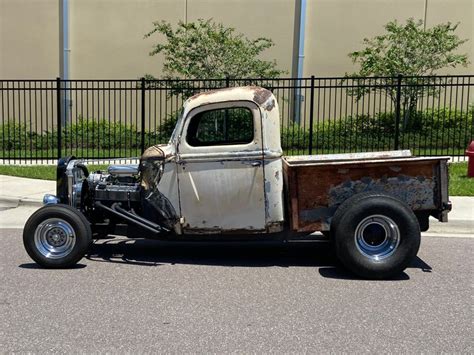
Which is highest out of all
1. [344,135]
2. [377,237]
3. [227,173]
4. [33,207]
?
[344,135]

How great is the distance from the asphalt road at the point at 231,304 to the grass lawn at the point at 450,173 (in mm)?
4020

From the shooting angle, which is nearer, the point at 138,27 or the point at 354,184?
the point at 354,184

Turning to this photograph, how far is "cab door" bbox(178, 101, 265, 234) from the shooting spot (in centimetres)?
667

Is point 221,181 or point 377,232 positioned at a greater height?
point 221,181

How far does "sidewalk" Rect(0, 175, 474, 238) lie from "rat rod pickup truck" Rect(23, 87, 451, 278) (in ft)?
7.87

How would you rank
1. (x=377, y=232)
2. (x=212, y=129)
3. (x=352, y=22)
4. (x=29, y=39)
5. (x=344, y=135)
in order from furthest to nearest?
(x=29, y=39) < (x=352, y=22) < (x=344, y=135) < (x=212, y=129) < (x=377, y=232)

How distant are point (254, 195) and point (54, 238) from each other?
2.28m

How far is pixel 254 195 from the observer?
6.69 metres

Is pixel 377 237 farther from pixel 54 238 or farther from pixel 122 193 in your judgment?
pixel 54 238

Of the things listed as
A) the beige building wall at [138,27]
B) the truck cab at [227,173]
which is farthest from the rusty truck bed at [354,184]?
the beige building wall at [138,27]

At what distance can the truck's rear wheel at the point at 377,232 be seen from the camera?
251 inches

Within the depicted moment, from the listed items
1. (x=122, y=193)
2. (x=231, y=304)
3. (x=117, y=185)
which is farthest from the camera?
(x=117, y=185)

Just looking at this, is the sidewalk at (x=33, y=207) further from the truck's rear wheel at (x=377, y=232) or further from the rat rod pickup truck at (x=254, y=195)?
the truck's rear wheel at (x=377, y=232)

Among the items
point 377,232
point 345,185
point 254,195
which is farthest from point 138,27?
point 377,232
